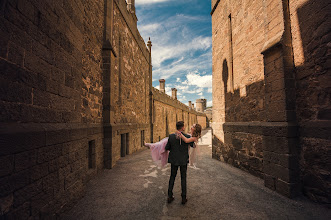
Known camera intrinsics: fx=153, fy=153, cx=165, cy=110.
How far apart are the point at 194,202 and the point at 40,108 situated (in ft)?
10.6

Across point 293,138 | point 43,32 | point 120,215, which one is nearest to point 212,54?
point 293,138

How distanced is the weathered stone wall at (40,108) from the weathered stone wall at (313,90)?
16.1ft

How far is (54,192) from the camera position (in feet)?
8.23

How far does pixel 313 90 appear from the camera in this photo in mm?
3232

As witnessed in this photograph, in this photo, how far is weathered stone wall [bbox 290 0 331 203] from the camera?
9.73 ft

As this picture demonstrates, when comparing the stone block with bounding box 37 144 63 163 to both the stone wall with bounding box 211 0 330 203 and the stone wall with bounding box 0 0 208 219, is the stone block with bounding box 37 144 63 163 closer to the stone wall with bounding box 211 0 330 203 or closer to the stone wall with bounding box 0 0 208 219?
the stone wall with bounding box 0 0 208 219

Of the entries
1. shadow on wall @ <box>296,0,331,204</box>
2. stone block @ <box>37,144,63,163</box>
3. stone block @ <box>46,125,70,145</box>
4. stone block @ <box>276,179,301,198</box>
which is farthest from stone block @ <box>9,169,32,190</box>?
shadow on wall @ <box>296,0,331,204</box>

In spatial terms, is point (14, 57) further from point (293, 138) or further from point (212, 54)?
point (212, 54)

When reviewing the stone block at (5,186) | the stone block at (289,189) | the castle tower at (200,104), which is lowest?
the stone block at (289,189)

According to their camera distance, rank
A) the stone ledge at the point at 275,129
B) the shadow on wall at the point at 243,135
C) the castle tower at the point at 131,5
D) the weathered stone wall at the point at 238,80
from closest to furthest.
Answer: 1. the stone ledge at the point at 275,129
2. the shadow on wall at the point at 243,135
3. the weathered stone wall at the point at 238,80
4. the castle tower at the point at 131,5

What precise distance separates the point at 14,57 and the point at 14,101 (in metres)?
0.56

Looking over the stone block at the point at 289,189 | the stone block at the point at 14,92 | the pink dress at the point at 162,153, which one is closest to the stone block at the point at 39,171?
the stone block at the point at 14,92

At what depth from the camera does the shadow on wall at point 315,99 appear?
2.96 metres

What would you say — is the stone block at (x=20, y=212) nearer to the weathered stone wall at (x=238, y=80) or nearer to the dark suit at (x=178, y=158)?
the dark suit at (x=178, y=158)
